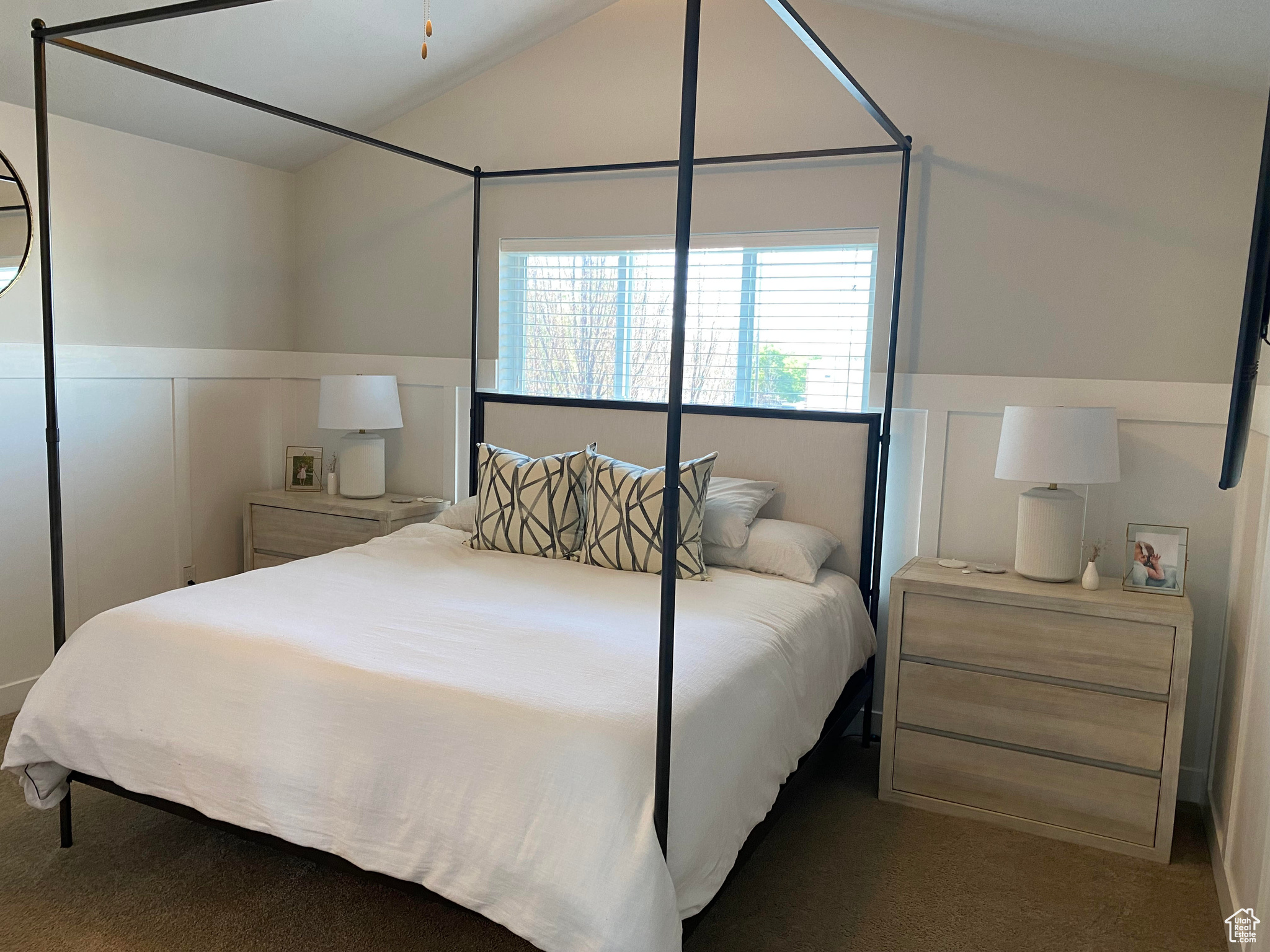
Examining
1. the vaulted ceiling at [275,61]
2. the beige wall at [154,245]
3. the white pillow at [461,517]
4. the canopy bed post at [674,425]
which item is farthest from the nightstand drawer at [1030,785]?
the beige wall at [154,245]

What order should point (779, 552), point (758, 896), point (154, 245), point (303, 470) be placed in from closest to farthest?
point (758, 896), point (779, 552), point (154, 245), point (303, 470)

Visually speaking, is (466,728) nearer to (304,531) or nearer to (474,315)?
(304,531)

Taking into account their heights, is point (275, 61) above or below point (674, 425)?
above

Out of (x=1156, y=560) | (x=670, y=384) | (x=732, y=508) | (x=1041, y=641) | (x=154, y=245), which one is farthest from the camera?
(x=154, y=245)

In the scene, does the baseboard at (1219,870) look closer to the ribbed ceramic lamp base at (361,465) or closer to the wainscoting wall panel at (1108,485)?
the wainscoting wall panel at (1108,485)

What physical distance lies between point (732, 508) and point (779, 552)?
0.75 feet

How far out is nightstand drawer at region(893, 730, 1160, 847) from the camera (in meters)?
2.68

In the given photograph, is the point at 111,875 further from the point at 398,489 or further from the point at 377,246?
the point at 377,246

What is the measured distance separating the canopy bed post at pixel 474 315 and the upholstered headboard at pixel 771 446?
8.7 inches

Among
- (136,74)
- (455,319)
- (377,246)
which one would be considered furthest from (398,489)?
(136,74)

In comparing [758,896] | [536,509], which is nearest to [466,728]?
[758,896]

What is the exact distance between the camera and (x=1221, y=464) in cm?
293

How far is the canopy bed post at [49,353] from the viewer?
234 cm

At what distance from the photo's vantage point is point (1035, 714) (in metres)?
2.77
